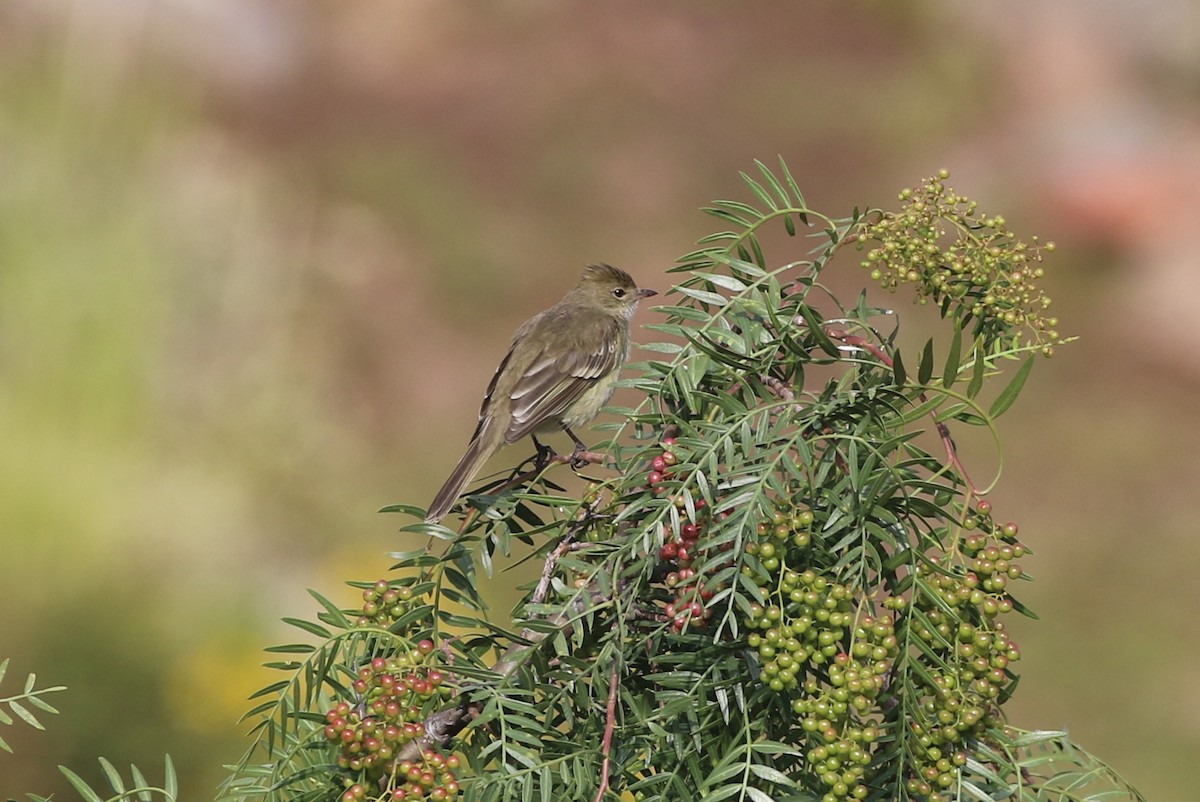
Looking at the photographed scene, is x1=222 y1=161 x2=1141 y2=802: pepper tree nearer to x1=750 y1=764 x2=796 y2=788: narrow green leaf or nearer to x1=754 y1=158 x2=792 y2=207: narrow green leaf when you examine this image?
x1=750 y1=764 x2=796 y2=788: narrow green leaf

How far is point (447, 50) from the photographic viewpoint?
1230 cm

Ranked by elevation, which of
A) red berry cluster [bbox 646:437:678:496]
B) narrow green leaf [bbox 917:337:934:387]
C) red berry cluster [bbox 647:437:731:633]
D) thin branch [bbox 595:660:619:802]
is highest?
narrow green leaf [bbox 917:337:934:387]

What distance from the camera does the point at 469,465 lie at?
3529 millimetres

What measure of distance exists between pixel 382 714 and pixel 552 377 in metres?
2.46

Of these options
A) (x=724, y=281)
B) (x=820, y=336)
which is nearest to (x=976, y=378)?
(x=820, y=336)

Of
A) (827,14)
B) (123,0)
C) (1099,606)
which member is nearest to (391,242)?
(123,0)

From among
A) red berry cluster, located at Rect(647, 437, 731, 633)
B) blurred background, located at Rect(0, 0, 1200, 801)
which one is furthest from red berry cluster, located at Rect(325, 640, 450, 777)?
blurred background, located at Rect(0, 0, 1200, 801)

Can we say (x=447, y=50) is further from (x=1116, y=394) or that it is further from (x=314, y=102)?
(x=1116, y=394)

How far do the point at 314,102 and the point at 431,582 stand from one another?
10.6m

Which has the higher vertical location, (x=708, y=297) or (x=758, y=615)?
A: (x=708, y=297)

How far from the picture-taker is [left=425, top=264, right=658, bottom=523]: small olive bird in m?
3.67

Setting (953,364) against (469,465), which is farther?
(469,465)

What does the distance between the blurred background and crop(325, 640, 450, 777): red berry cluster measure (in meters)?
4.08

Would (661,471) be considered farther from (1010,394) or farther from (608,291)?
(608,291)
